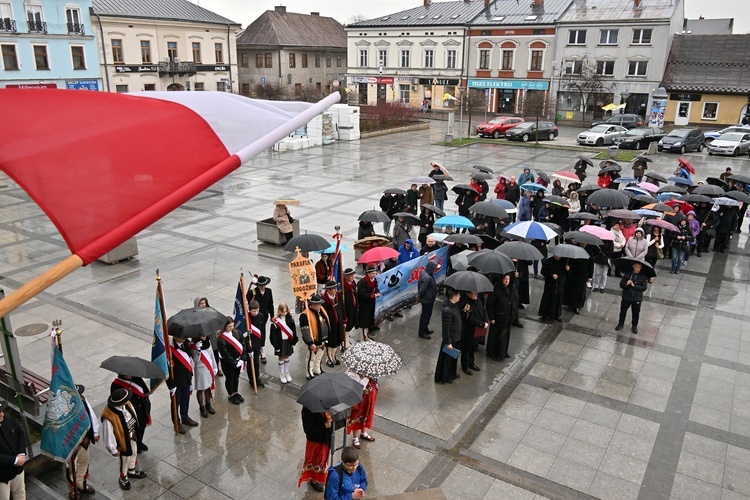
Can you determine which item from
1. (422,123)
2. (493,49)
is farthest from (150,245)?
(493,49)

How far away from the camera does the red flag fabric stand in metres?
3.44

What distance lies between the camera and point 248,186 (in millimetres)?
25781

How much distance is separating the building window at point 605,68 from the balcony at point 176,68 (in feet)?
119

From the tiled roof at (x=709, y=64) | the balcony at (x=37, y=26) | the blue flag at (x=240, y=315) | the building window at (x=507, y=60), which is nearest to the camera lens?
the blue flag at (x=240, y=315)

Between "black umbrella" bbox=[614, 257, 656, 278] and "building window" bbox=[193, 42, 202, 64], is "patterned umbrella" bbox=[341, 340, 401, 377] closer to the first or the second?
"black umbrella" bbox=[614, 257, 656, 278]

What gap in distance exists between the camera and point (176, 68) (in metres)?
52.0

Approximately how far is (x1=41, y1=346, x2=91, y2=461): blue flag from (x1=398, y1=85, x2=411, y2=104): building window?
58530 millimetres

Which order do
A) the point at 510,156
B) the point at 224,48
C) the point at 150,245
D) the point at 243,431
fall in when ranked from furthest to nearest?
1. the point at 224,48
2. the point at 510,156
3. the point at 150,245
4. the point at 243,431

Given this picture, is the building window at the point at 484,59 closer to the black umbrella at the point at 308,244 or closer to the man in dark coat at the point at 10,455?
the black umbrella at the point at 308,244

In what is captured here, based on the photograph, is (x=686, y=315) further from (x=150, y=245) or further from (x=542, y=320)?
(x=150, y=245)

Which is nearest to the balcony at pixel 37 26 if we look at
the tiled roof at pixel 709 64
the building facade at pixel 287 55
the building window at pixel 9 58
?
the building window at pixel 9 58

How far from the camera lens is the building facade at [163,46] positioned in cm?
4756

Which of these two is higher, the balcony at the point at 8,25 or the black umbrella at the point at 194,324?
the balcony at the point at 8,25

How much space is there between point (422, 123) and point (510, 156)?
15.8 metres
